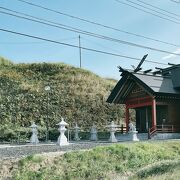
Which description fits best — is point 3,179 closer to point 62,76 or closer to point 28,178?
point 28,178

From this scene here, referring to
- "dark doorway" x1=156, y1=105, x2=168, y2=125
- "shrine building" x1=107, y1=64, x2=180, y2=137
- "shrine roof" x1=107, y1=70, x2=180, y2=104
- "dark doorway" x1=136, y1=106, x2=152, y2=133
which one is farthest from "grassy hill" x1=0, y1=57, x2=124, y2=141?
"dark doorway" x1=156, y1=105, x2=168, y2=125

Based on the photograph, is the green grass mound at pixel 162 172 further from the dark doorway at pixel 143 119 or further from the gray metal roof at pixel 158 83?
the dark doorway at pixel 143 119

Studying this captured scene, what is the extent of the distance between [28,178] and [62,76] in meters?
28.3

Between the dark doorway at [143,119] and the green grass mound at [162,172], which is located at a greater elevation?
the dark doorway at [143,119]

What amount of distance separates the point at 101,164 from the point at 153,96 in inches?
489

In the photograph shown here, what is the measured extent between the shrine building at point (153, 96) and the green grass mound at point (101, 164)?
29.6 ft

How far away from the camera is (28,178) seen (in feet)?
49.1

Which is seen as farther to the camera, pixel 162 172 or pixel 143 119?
pixel 143 119

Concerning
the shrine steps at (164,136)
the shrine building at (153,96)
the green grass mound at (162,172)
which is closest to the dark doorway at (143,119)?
the shrine building at (153,96)

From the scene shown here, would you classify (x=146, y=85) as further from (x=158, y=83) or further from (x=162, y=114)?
(x=162, y=114)

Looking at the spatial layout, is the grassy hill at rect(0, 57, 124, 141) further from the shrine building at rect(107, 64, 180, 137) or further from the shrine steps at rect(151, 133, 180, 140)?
the shrine steps at rect(151, 133, 180, 140)

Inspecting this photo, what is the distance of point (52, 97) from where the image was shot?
36.9 m

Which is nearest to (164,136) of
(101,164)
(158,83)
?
(158,83)

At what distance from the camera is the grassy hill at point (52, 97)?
33875 mm
